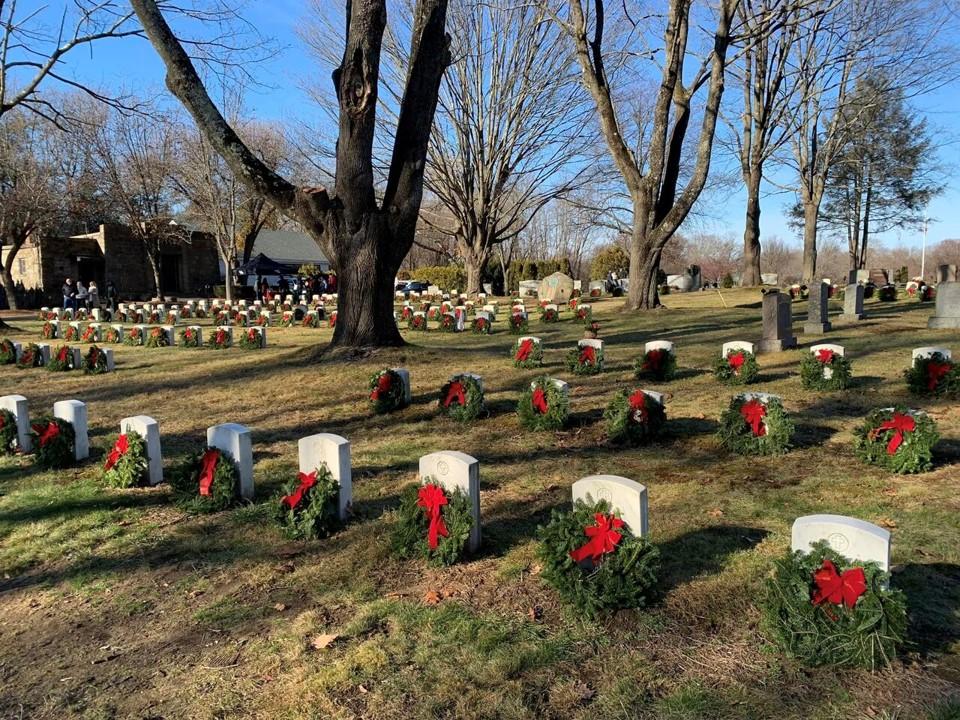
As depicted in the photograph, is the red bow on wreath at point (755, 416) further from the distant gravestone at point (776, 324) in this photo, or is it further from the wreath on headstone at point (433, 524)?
the distant gravestone at point (776, 324)

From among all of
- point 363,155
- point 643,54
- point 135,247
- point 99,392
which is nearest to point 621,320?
point 643,54

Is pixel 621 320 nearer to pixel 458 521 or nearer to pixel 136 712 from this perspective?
pixel 458 521

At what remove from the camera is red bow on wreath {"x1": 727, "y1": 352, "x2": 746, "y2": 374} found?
7.66 meters

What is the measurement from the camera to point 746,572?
3.35 metres

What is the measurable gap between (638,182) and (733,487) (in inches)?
522

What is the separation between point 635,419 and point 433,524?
2.57 metres

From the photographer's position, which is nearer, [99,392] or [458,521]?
[458,521]

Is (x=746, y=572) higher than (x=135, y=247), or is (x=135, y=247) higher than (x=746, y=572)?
(x=135, y=247)

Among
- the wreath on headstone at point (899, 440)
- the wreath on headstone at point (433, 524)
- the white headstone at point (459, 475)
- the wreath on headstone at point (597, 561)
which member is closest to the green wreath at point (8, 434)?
the wreath on headstone at point (433, 524)

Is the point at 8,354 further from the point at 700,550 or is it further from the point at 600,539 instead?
the point at 700,550

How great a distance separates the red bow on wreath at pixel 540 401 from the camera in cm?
616

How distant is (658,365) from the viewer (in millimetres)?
7977

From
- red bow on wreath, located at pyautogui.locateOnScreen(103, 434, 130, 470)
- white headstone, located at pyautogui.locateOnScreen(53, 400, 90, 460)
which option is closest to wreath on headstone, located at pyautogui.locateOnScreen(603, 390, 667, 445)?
red bow on wreath, located at pyautogui.locateOnScreen(103, 434, 130, 470)

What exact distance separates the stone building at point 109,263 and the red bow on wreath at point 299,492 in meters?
36.9
